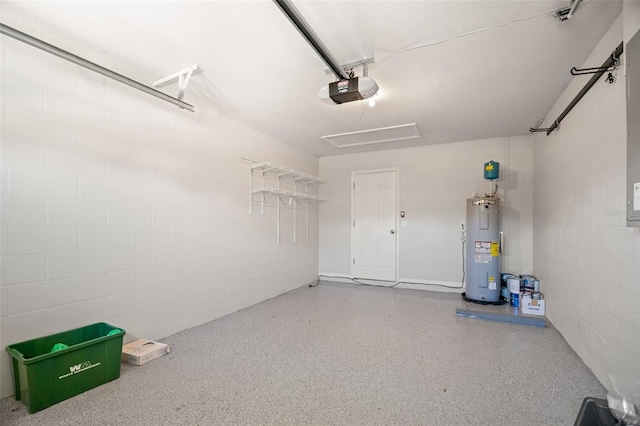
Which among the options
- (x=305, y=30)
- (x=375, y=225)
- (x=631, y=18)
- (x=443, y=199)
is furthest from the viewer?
(x=375, y=225)

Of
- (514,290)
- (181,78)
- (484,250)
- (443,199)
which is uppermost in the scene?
(181,78)

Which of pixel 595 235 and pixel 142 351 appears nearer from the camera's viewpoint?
pixel 595 235

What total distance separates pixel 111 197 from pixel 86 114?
0.69m

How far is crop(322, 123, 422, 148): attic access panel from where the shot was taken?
418cm

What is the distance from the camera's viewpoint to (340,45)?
7.29 feet

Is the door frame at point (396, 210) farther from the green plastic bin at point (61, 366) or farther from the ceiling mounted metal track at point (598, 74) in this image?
the green plastic bin at point (61, 366)

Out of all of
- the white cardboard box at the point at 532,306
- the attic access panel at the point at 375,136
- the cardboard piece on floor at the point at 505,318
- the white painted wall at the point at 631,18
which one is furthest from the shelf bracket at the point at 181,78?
the white cardboard box at the point at 532,306

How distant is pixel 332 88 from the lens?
2.34m

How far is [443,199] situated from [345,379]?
3739 mm

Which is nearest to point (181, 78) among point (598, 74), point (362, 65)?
point (362, 65)

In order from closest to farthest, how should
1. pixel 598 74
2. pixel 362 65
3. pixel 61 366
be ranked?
pixel 61 366 → pixel 598 74 → pixel 362 65

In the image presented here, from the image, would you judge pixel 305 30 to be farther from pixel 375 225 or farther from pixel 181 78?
pixel 375 225

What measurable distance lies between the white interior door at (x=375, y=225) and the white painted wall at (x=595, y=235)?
2402mm

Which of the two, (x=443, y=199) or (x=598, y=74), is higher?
(x=598, y=74)
